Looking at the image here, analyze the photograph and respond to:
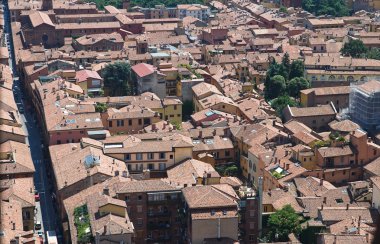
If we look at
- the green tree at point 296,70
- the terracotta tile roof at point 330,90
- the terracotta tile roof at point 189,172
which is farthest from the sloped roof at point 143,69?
the terracotta tile roof at point 189,172

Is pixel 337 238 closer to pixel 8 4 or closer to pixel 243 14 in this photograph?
pixel 243 14

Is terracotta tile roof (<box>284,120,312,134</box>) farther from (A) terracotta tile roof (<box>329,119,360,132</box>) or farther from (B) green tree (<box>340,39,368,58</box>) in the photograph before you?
(B) green tree (<box>340,39,368,58</box>)

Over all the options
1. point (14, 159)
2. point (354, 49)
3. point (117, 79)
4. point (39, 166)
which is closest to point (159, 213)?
point (14, 159)

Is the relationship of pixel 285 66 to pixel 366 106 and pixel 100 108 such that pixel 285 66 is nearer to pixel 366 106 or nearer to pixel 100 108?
pixel 366 106

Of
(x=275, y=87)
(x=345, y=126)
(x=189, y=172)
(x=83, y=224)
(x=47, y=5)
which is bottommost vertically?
(x=83, y=224)

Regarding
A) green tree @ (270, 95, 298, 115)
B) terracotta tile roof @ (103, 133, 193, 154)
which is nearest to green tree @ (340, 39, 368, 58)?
green tree @ (270, 95, 298, 115)

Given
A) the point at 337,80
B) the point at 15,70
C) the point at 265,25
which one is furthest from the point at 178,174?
the point at 265,25
